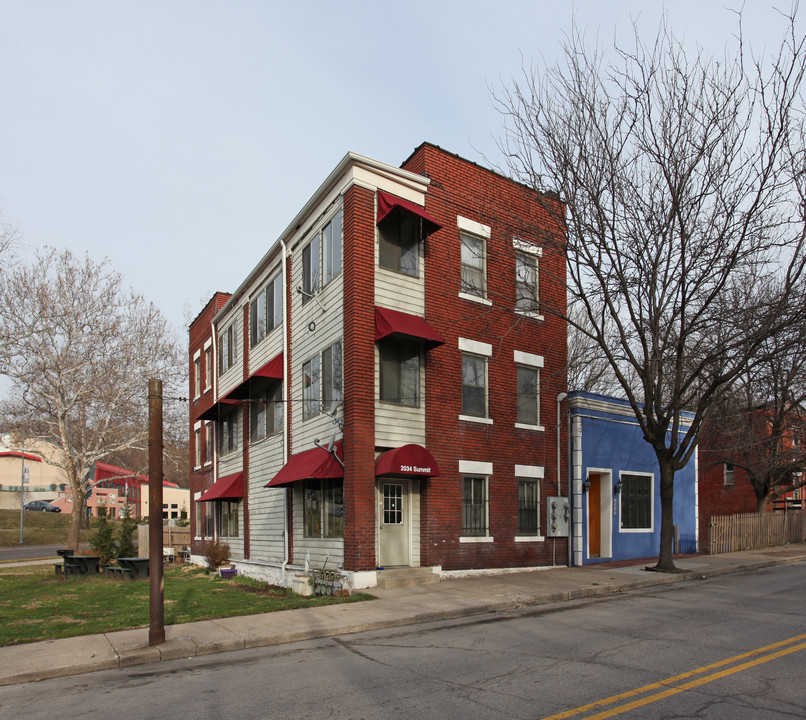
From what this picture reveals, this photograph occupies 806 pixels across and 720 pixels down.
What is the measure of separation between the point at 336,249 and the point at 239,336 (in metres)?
9.70

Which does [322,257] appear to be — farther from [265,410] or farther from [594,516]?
[594,516]

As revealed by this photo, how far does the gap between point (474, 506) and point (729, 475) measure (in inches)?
885

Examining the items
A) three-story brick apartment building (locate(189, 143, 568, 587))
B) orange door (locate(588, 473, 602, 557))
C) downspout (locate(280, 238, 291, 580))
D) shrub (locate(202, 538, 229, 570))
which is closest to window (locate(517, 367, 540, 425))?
three-story brick apartment building (locate(189, 143, 568, 587))

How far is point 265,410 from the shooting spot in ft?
72.2

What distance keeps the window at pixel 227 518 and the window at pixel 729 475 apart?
23940mm

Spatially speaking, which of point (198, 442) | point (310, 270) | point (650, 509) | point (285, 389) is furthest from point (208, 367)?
point (650, 509)

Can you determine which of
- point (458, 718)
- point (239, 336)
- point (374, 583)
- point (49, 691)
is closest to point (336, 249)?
point (374, 583)

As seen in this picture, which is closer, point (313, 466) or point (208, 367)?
point (313, 466)

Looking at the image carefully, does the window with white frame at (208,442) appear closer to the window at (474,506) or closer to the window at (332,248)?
the window at (332,248)

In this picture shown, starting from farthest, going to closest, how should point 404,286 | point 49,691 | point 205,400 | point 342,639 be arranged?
point 205,400 < point 404,286 < point 342,639 < point 49,691

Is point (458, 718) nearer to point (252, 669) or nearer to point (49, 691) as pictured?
point (252, 669)

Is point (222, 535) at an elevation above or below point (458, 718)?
below

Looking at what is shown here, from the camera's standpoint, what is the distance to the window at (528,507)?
1891cm

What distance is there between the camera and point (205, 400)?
30.4 metres
